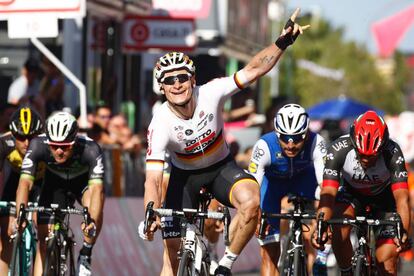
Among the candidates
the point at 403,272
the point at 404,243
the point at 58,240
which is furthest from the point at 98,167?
the point at 403,272

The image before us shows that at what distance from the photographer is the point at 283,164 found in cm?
1346

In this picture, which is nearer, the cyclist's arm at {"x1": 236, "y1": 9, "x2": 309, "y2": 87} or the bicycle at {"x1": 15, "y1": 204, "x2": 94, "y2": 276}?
the cyclist's arm at {"x1": 236, "y1": 9, "x2": 309, "y2": 87}

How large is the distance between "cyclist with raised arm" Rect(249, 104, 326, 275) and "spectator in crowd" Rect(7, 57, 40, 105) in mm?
5162

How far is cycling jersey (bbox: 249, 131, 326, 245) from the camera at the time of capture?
13320 mm

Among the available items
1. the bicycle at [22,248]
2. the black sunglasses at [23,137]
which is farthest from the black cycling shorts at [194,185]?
the black sunglasses at [23,137]

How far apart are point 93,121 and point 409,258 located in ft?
33.8

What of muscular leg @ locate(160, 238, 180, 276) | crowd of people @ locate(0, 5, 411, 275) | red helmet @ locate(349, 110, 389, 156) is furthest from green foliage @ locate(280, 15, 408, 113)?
muscular leg @ locate(160, 238, 180, 276)

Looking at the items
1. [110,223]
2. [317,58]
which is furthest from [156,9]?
[317,58]

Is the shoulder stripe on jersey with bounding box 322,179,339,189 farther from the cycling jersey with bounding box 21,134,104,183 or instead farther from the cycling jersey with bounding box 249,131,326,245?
the cycling jersey with bounding box 21,134,104,183

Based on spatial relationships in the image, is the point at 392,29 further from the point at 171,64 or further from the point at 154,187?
the point at 154,187

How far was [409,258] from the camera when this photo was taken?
26922 millimetres

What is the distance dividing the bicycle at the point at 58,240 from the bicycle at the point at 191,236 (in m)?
1.63

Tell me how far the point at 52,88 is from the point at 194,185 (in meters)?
7.40

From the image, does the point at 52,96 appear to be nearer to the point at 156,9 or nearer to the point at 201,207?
the point at 156,9
